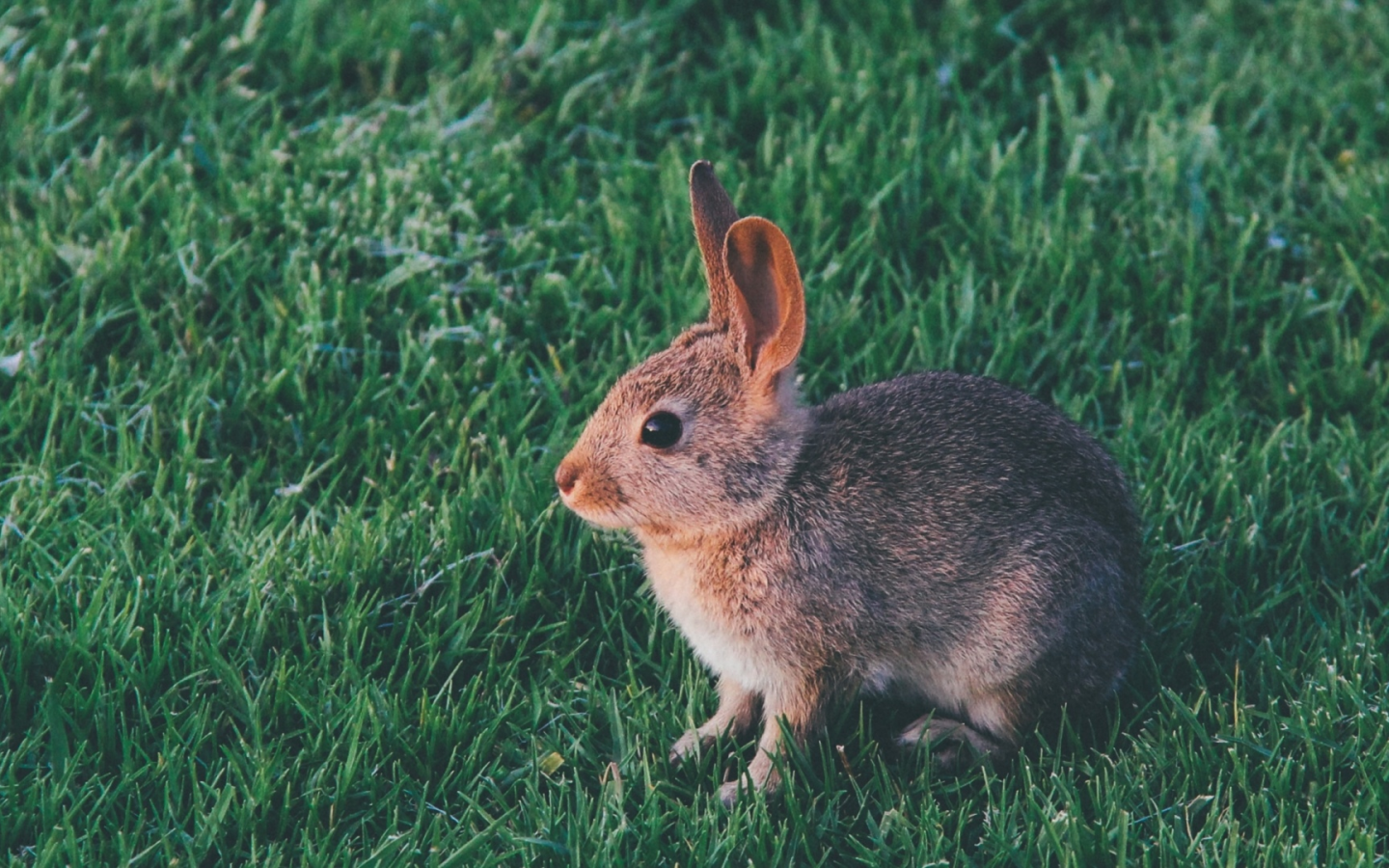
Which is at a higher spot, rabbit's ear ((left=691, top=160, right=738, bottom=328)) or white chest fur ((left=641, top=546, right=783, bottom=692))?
rabbit's ear ((left=691, top=160, right=738, bottom=328))

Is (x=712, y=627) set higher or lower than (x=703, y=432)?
lower

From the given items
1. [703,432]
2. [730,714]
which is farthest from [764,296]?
[730,714]

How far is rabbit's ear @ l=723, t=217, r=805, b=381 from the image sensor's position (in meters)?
3.94

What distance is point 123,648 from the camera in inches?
168

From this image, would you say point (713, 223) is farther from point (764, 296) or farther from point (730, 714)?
point (730, 714)

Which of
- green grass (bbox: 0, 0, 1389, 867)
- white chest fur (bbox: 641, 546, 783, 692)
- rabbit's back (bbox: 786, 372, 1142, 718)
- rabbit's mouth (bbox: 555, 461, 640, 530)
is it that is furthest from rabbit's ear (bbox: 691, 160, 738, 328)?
green grass (bbox: 0, 0, 1389, 867)

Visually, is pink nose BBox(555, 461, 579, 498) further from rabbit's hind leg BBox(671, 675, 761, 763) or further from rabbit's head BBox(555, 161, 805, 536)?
rabbit's hind leg BBox(671, 675, 761, 763)

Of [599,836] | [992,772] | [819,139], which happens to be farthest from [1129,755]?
[819,139]

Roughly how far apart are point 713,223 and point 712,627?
1.01 metres

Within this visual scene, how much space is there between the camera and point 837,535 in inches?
166

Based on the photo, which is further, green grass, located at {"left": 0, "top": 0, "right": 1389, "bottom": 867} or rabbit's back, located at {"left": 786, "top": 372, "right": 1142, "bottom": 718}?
rabbit's back, located at {"left": 786, "top": 372, "right": 1142, "bottom": 718}

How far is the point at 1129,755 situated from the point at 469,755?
162cm

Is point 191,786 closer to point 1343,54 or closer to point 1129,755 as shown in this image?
point 1129,755

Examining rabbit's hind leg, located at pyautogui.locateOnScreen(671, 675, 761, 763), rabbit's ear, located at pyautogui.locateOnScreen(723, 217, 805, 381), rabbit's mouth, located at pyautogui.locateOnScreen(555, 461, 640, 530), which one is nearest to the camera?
rabbit's ear, located at pyautogui.locateOnScreen(723, 217, 805, 381)
